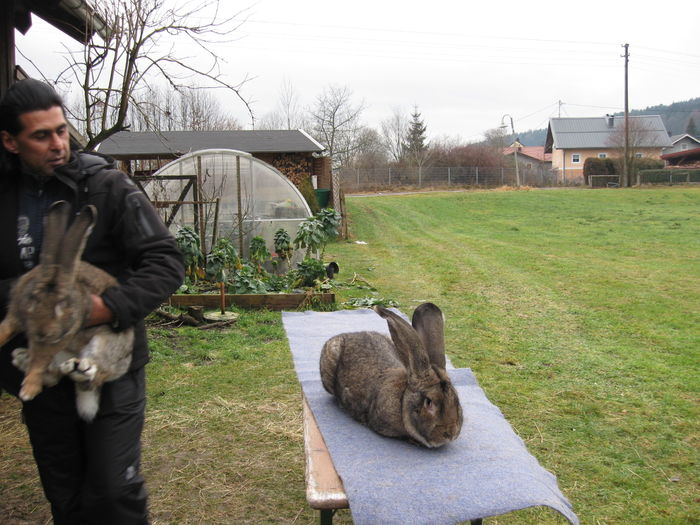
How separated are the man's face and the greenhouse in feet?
30.1

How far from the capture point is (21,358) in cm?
224

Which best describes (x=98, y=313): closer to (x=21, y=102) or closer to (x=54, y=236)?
(x=54, y=236)

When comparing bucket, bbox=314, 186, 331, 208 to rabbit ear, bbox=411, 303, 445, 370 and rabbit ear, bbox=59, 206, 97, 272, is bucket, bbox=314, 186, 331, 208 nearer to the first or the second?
rabbit ear, bbox=411, 303, 445, 370

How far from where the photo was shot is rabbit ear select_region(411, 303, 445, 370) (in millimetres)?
3434

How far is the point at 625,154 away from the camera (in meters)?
38.8

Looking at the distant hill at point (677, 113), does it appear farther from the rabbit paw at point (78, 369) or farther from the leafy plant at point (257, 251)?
the rabbit paw at point (78, 369)

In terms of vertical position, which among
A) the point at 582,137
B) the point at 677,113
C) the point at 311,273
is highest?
the point at 677,113

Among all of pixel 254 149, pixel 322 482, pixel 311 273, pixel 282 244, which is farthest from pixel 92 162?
pixel 254 149

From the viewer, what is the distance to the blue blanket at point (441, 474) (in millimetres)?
2803

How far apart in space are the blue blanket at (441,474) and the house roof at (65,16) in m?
3.91

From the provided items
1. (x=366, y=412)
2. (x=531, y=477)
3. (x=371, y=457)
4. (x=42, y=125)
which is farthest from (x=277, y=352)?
(x=42, y=125)

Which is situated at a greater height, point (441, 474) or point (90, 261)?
point (90, 261)

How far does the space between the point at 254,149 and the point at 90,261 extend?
1941cm

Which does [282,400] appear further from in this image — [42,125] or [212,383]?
[42,125]
